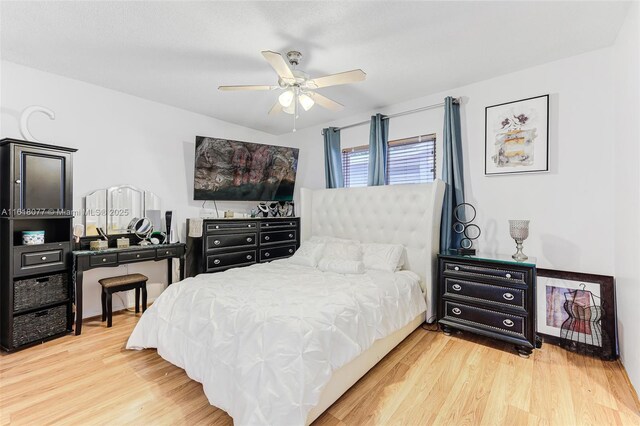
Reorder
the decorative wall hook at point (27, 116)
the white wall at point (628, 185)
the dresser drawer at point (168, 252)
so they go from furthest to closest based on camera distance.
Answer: the dresser drawer at point (168, 252)
the decorative wall hook at point (27, 116)
the white wall at point (628, 185)

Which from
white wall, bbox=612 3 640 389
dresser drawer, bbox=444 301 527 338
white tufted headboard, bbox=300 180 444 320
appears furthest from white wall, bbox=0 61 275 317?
white wall, bbox=612 3 640 389

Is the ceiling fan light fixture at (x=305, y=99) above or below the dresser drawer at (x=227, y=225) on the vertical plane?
above

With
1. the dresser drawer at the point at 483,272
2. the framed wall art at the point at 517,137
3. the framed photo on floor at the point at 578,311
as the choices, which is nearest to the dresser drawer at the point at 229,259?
the dresser drawer at the point at 483,272

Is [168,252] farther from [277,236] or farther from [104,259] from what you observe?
[277,236]

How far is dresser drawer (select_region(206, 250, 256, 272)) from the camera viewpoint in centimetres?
389

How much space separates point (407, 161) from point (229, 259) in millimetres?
2776

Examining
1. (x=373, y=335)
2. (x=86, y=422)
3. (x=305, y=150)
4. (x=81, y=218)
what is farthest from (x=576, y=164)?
(x=81, y=218)

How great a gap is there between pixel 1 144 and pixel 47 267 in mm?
1187

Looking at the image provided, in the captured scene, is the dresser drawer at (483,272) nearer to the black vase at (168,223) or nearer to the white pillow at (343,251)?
the white pillow at (343,251)

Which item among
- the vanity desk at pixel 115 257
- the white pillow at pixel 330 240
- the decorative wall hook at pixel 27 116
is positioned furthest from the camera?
the white pillow at pixel 330 240

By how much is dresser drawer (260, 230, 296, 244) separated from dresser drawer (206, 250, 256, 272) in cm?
26

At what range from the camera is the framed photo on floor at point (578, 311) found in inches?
97.6

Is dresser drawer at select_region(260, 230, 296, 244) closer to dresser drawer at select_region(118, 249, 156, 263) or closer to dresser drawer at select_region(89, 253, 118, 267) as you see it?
dresser drawer at select_region(118, 249, 156, 263)

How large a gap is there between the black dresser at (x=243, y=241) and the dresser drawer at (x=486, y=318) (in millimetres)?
2598
